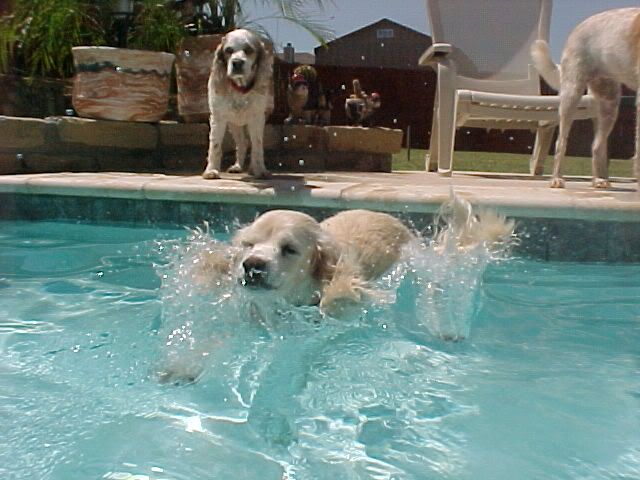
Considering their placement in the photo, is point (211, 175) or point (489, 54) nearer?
point (211, 175)

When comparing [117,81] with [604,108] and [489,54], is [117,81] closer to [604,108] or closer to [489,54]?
[489,54]

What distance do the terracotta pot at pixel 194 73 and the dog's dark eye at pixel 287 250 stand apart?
202 inches

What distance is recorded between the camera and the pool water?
194 centimetres

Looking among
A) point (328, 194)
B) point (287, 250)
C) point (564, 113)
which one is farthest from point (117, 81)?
point (287, 250)

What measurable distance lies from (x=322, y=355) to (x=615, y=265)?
2323 mm

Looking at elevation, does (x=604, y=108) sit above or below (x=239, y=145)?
above

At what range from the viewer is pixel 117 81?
6914 mm

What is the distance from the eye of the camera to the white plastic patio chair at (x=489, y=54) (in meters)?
7.80

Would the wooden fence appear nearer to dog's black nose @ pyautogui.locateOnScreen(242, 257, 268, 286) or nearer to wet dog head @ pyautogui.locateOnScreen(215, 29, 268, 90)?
wet dog head @ pyautogui.locateOnScreen(215, 29, 268, 90)

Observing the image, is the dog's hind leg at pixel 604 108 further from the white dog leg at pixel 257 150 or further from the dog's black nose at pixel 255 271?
the dog's black nose at pixel 255 271

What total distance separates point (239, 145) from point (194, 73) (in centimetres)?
133

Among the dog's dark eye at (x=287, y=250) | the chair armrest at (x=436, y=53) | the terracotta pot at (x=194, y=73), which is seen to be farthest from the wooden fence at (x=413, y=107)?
the dog's dark eye at (x=287, y=250)

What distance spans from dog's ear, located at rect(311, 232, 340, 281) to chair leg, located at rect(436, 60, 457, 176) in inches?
185

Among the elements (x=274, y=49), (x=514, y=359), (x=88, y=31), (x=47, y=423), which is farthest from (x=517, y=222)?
(x=88, y=31)
